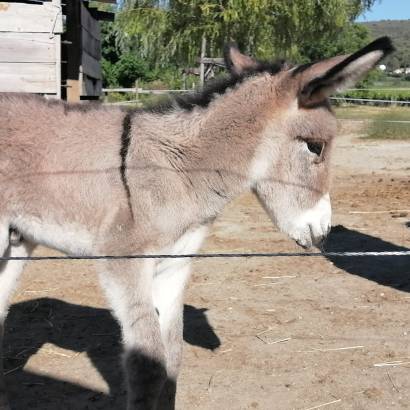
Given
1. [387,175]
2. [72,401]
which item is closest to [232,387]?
[72,401]

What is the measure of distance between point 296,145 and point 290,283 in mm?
2802

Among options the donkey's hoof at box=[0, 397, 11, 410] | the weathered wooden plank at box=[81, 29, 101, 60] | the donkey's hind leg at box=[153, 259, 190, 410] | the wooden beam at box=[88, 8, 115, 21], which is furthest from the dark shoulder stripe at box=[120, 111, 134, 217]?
the wooden beam at box=[88, 8, 115, 21]

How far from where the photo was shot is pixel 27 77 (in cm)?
628

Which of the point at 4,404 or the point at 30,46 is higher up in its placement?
the point at 30,46

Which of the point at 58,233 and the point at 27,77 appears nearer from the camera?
the point at 58,233

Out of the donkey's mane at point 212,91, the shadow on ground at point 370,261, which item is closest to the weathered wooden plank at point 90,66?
the shadow on ground at point 370,261

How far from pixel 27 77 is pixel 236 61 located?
3.64 meters

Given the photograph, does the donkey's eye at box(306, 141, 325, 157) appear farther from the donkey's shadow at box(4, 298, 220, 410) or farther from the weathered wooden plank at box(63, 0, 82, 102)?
the weathered wooden plank at box(63, 0, 82, 102)

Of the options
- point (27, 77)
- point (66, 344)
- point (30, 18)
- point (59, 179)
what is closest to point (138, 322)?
point (59, 179)

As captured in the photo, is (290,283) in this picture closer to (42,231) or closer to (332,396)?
(332,396)

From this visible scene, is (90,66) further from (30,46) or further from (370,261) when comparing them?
(370,261)

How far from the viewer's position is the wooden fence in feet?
20.3

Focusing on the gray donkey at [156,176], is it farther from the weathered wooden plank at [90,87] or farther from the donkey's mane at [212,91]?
the weathered wooden plank at [90,87]

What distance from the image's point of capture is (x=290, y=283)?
5.54 meters
